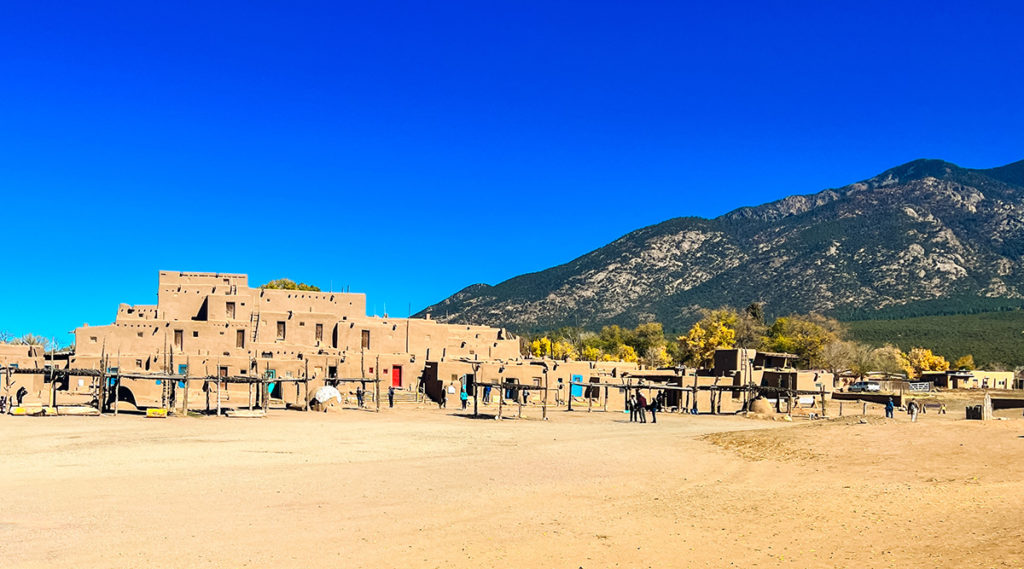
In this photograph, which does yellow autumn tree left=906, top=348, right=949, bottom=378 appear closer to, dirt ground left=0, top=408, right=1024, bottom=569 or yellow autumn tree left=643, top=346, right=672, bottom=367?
yellow autumn tree left=643, top=346, right=672, bottom=367

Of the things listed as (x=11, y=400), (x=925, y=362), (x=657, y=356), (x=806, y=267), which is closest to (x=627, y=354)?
(x=657, y=356)

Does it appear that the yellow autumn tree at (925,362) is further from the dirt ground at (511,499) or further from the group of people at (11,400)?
the group of people at (11,400)

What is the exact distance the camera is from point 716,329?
89562mm

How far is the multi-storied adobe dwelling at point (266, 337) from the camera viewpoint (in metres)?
52.4

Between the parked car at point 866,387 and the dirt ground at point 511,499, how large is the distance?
47145 millimetres

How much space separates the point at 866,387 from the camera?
78.9 meters

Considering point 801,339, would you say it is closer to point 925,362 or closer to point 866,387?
point 866,387

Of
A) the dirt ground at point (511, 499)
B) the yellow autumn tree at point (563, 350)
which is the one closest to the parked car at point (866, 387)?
the yellow autumn tree at point (563, 350)

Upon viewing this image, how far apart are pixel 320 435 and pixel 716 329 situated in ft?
202

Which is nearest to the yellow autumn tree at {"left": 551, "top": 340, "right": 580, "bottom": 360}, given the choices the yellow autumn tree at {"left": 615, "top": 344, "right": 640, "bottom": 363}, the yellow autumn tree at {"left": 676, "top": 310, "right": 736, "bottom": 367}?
the yellow autumn tree at {"left": 615, "top": 344, "right": 640, "bottom": 363}

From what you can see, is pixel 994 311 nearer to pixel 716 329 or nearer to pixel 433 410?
pixel 716 329

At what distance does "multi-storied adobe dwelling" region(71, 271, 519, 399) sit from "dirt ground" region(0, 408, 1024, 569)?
18.6m

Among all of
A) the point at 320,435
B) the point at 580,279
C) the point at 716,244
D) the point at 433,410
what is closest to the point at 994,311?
the point at 716,244

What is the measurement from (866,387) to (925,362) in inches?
1034
